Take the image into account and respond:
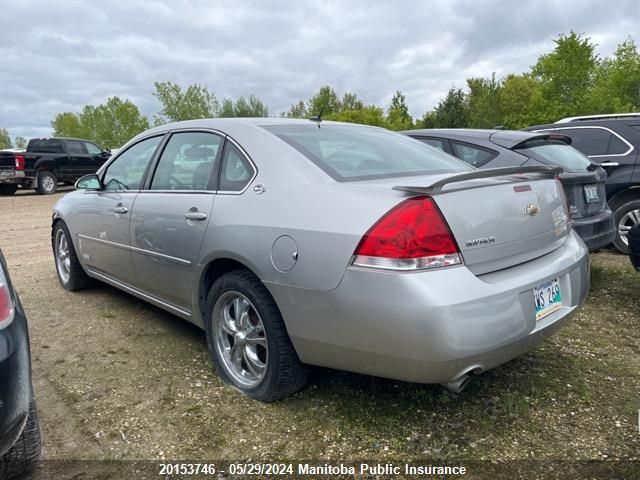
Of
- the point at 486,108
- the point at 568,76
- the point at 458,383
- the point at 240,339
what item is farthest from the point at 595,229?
the point at 486,108

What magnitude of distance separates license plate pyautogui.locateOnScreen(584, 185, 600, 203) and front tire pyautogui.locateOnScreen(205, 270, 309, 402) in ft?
10.6

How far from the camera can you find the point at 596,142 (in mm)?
6352

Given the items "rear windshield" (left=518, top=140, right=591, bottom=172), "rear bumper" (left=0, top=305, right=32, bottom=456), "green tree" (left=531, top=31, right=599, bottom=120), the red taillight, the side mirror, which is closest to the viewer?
"rear bumper" (left=0, top=305, right=32, bottom=456)

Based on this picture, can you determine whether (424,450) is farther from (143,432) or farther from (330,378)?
(143,432)

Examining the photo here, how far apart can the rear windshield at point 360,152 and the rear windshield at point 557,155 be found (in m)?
1.72

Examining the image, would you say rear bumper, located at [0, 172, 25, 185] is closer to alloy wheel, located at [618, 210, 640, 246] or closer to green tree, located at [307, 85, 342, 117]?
alloy wheel, located at [618, 210, 640, 246]

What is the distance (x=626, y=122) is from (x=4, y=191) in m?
18.5

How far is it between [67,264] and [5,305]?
3.43m

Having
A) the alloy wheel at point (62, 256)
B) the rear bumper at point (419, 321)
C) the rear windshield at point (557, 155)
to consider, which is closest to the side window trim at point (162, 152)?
the rear bumper at point (419, 321)

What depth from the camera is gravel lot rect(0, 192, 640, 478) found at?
237 centimetres

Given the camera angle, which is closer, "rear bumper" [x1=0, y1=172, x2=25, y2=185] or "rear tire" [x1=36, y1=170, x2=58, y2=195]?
"rear bumper" [x1=0, y1=172, x2=25, y2=185]

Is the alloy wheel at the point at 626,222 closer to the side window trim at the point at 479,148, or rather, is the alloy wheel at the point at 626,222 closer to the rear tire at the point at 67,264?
the side window trim at the point at 479,148

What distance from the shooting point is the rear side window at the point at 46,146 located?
1712 cm

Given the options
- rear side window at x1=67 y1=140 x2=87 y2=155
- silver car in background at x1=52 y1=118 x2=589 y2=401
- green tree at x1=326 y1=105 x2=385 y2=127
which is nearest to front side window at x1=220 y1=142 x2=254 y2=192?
silver car in background at x1=52 y1=118 x2=589 y2=401
